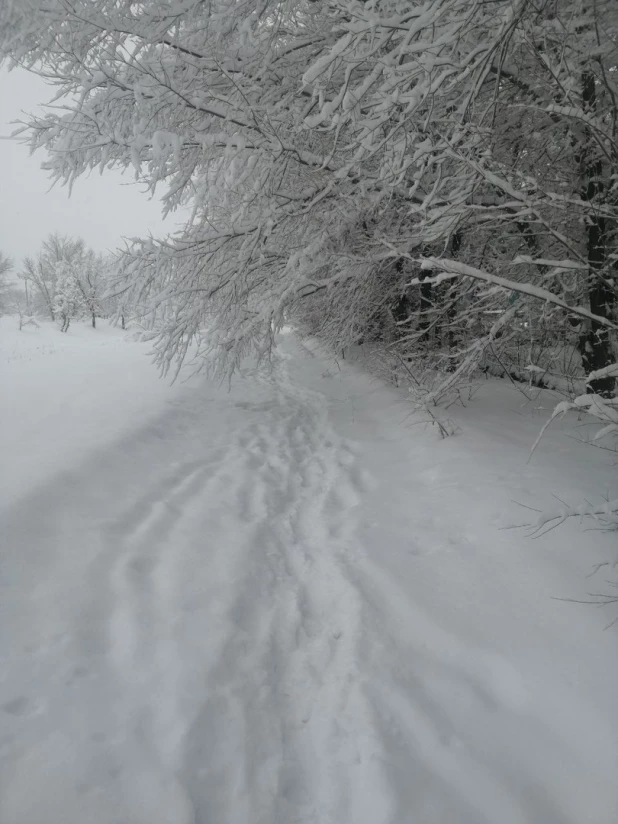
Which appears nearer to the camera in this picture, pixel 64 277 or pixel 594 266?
pixel 594 266

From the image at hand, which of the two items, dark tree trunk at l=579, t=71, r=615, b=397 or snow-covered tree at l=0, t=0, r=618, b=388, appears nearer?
snow-covered tree at l=0, t=0, r=618, b=388

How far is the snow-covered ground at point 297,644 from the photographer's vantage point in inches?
60.0

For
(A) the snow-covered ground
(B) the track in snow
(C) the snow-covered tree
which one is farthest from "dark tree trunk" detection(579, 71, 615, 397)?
(B) the track in snow

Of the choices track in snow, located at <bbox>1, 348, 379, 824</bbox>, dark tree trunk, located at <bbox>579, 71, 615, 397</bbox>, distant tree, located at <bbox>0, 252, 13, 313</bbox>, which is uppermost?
distant tree, located at <bbox>0, 252, 13, 313</bbox>

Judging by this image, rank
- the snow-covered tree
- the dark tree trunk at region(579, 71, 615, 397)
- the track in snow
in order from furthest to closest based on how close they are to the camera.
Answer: the dark tree trunk at region(579, 71, 615, 397) < the snow-covered tree < the track in snow

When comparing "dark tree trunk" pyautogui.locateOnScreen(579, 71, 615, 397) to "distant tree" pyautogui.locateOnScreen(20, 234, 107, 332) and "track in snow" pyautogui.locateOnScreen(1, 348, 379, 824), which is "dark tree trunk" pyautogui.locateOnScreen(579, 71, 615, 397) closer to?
"track in snow" pyautogui.locateOnScreen(1, 348, 379, 824)

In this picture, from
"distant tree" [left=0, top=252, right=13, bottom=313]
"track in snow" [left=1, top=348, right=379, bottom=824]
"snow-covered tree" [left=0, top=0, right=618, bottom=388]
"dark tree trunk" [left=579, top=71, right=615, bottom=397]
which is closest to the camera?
A: "track in snow" [left=1, top=348, right=379, bottom=824]

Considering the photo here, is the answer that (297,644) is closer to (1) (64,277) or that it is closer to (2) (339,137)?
(2) (339,137)

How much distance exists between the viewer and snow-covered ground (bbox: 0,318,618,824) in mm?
1524

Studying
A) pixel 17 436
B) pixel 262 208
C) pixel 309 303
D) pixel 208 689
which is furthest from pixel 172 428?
pixel 309 303

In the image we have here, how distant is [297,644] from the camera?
225 centimetres

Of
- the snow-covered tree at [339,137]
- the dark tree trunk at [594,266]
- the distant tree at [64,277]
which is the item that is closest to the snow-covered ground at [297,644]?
the dark tree trunk at [594,266]

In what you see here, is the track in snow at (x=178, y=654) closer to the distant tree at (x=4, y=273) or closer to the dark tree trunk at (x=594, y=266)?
the dark tree trunk at (x=594, y=266)

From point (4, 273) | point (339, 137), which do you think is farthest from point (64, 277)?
point (339, 137)
